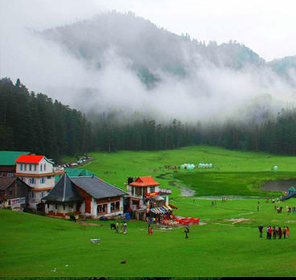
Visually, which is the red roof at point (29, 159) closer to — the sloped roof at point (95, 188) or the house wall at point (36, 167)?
the house wall at point (36, 167)

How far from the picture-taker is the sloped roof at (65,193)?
51.4 m

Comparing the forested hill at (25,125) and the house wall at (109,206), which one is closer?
the house wall at (109,206)

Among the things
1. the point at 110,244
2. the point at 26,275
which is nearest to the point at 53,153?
the point at 110,244

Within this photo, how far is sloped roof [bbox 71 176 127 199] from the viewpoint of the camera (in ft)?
173

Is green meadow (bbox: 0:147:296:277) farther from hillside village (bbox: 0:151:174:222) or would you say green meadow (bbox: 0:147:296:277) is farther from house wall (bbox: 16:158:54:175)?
house wall (bbox: 16:158:54:175)

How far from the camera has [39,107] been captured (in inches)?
4845

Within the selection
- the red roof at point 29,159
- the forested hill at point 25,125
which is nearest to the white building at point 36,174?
the red roof at point 29,159

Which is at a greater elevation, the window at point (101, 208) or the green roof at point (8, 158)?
the green roof at point (8, 158)

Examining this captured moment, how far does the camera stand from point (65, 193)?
52000 millimetres

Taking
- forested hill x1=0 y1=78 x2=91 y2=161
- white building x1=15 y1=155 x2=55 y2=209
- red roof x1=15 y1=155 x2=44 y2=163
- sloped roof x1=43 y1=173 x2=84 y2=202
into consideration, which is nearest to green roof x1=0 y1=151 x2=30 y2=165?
red roof x1=15 y1=155 x2=44 y2=163

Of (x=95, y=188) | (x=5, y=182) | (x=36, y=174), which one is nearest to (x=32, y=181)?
(x=36, y=174)

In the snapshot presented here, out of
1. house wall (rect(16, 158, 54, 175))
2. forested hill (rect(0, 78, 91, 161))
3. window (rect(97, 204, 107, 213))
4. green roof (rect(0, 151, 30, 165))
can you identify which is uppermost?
forested hill (rect(0, 78, 91, 161))

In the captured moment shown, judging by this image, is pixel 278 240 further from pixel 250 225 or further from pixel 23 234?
pixel 23 234

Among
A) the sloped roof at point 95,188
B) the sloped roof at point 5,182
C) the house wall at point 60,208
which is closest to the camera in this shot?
the house wall at point 60,208
